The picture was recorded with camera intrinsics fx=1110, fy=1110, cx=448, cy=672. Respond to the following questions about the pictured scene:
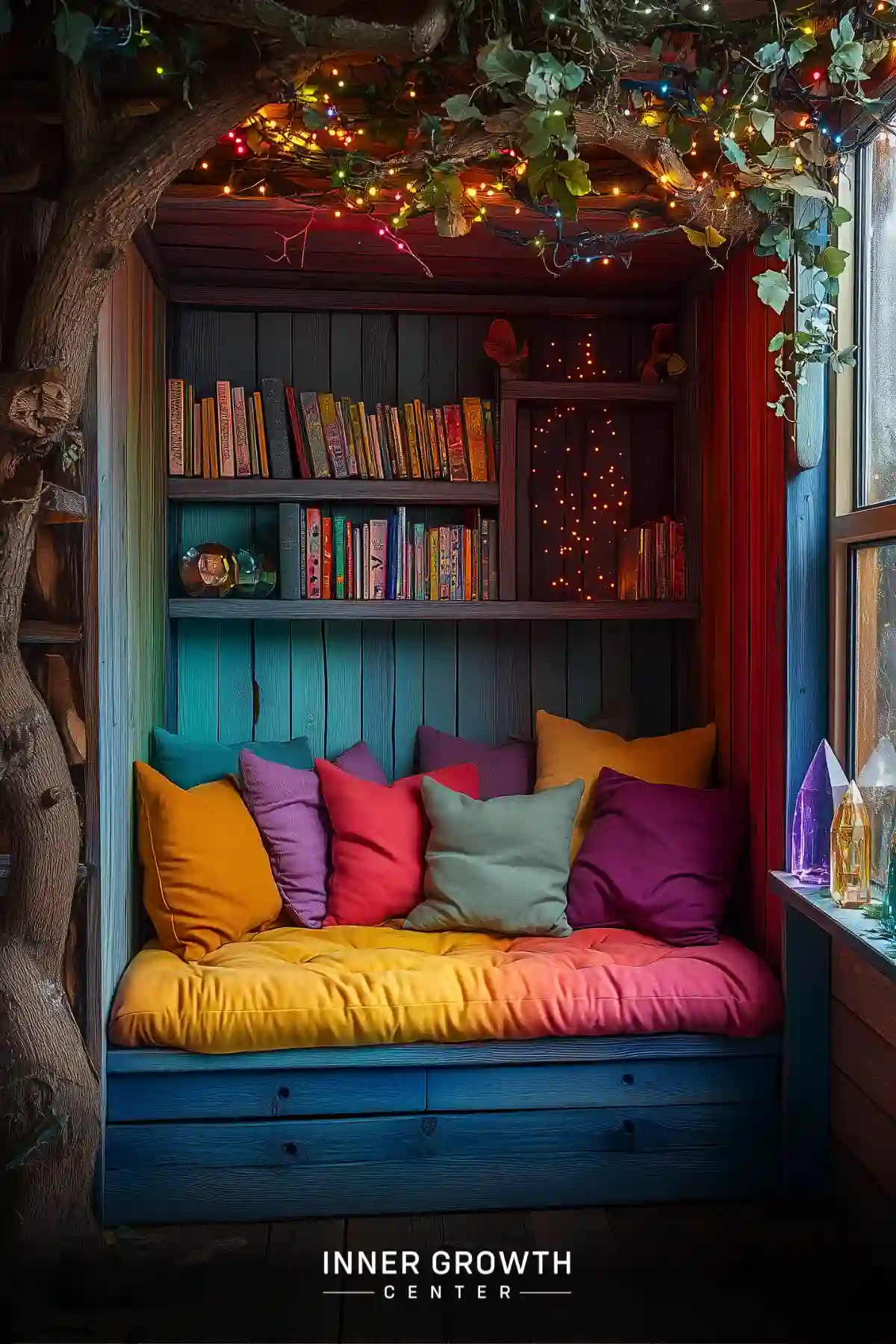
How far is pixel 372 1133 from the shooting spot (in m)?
2.42

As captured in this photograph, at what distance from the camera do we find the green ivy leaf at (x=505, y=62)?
1813 mm

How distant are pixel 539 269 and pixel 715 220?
83cm

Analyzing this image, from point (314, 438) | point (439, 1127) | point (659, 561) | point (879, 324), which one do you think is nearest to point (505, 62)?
point (879, 324)

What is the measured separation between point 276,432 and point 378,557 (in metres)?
0.46

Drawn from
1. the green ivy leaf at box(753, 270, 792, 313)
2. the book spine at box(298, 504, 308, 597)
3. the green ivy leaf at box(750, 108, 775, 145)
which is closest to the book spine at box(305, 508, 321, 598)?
the book spine at box(298, 504, 308, 597)

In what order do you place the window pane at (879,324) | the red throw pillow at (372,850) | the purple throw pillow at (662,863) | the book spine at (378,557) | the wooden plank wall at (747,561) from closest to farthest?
the window pane at (879,324), the wooden plank wall at (747,561), the purple throw pillow at (662,863), the red throw pillow at (372,850), the book spine at (378,557)

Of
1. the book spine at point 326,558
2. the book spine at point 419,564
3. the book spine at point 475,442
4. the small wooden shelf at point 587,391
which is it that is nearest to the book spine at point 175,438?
the book spine at point 326,558

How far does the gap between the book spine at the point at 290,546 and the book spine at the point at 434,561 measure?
1.24 feet

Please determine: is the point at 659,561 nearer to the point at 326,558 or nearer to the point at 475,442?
the point at 475,442

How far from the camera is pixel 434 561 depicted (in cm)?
321

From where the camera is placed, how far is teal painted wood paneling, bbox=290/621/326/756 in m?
3.33

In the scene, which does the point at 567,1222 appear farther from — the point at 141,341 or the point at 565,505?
the point at 141,341

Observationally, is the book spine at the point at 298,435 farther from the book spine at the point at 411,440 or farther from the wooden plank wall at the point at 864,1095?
the wooden plank wall at the point at 864,1095

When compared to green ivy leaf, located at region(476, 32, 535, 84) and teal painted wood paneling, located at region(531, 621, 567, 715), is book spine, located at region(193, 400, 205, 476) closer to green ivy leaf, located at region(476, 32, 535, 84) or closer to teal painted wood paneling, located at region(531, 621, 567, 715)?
teal painted wood paneling, located at region(531, 621, 567, 715)
